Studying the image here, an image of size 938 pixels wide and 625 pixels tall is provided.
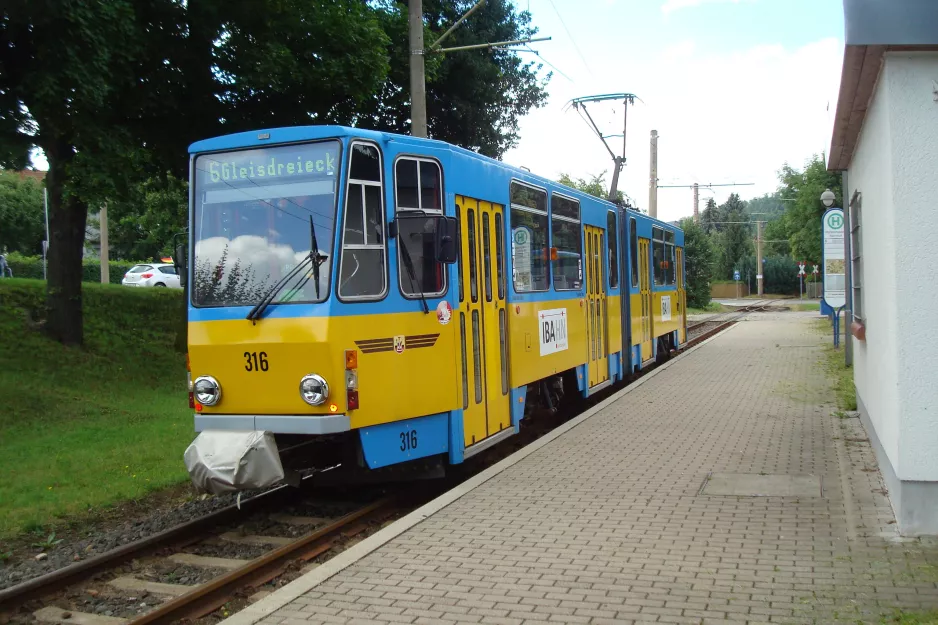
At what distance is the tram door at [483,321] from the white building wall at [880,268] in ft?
12.3

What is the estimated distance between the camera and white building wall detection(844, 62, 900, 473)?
620 centimetres

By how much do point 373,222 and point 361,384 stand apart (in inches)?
57.7

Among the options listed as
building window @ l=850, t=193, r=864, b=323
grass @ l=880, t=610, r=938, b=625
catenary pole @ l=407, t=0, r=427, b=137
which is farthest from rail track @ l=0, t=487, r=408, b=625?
catenary pole @ l=407, t=0, r=427, b=137

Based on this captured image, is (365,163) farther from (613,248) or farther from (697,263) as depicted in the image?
(697,263)

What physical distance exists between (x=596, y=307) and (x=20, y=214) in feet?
173

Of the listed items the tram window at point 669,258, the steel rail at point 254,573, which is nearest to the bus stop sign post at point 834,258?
the tram window at point 669,258

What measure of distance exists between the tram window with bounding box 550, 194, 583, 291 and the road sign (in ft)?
17.9

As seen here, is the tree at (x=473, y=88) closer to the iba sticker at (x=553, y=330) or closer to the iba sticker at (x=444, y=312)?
the iba sticker at (x=553, y=330)

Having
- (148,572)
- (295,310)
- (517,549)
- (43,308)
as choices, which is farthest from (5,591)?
(43,308)

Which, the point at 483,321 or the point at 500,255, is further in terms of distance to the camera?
the point at 500,255

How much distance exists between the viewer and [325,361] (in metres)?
7.34

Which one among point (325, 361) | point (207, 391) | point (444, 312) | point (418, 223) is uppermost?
point (418, 223)

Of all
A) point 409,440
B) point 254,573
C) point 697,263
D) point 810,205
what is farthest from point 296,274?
point 697,263

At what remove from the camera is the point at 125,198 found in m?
13.8
